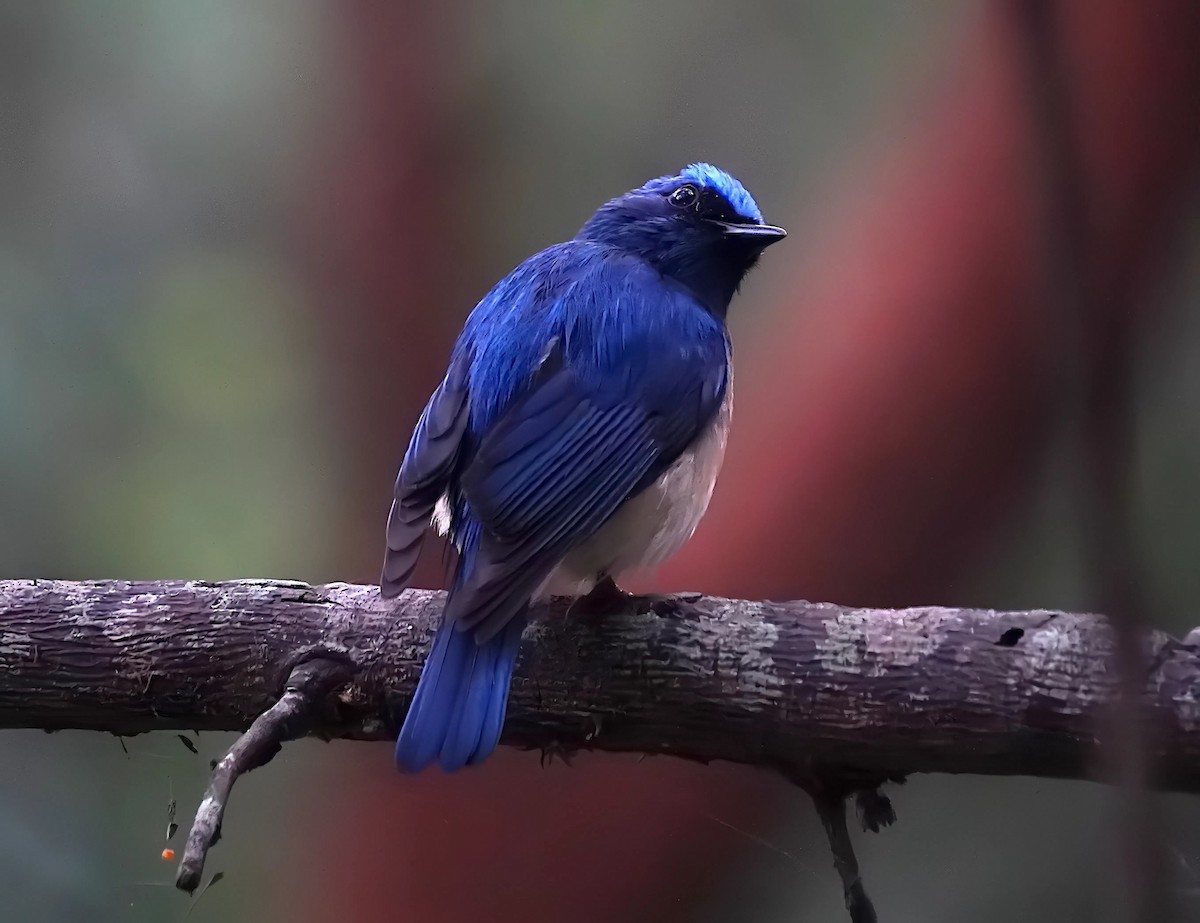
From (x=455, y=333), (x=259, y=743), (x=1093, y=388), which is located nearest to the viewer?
(x=1093, y=388)

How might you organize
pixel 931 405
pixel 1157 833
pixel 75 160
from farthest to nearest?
pixel 75 160 → pixel 931 405 → pixel 1157 833

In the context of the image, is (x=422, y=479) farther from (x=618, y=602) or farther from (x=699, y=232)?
(x=699, y=232)

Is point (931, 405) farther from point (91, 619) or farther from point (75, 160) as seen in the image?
point (75, 160)

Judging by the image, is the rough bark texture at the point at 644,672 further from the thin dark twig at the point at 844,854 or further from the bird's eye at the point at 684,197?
the bird's eye at the point at 684,197

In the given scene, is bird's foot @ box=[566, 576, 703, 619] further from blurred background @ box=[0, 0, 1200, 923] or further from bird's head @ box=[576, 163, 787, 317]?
bird's head @ box=[576, 163, 787, 317]

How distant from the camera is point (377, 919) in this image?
9.72 feet

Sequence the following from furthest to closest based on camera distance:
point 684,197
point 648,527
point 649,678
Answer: point 684,197 < point 648,527 < point 649,678

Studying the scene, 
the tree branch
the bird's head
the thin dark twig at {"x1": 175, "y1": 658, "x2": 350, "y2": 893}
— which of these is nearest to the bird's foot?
the tree branch

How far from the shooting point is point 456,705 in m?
1.87

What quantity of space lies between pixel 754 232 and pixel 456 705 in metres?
1.32

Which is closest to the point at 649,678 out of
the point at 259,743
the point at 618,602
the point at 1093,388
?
the point at 618,602

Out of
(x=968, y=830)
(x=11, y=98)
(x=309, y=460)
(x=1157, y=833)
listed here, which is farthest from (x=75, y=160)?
(x=1157, y=833)

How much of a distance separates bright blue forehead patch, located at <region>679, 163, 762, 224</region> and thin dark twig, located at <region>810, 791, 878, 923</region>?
53.3 inches

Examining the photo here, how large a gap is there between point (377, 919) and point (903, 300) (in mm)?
2018
